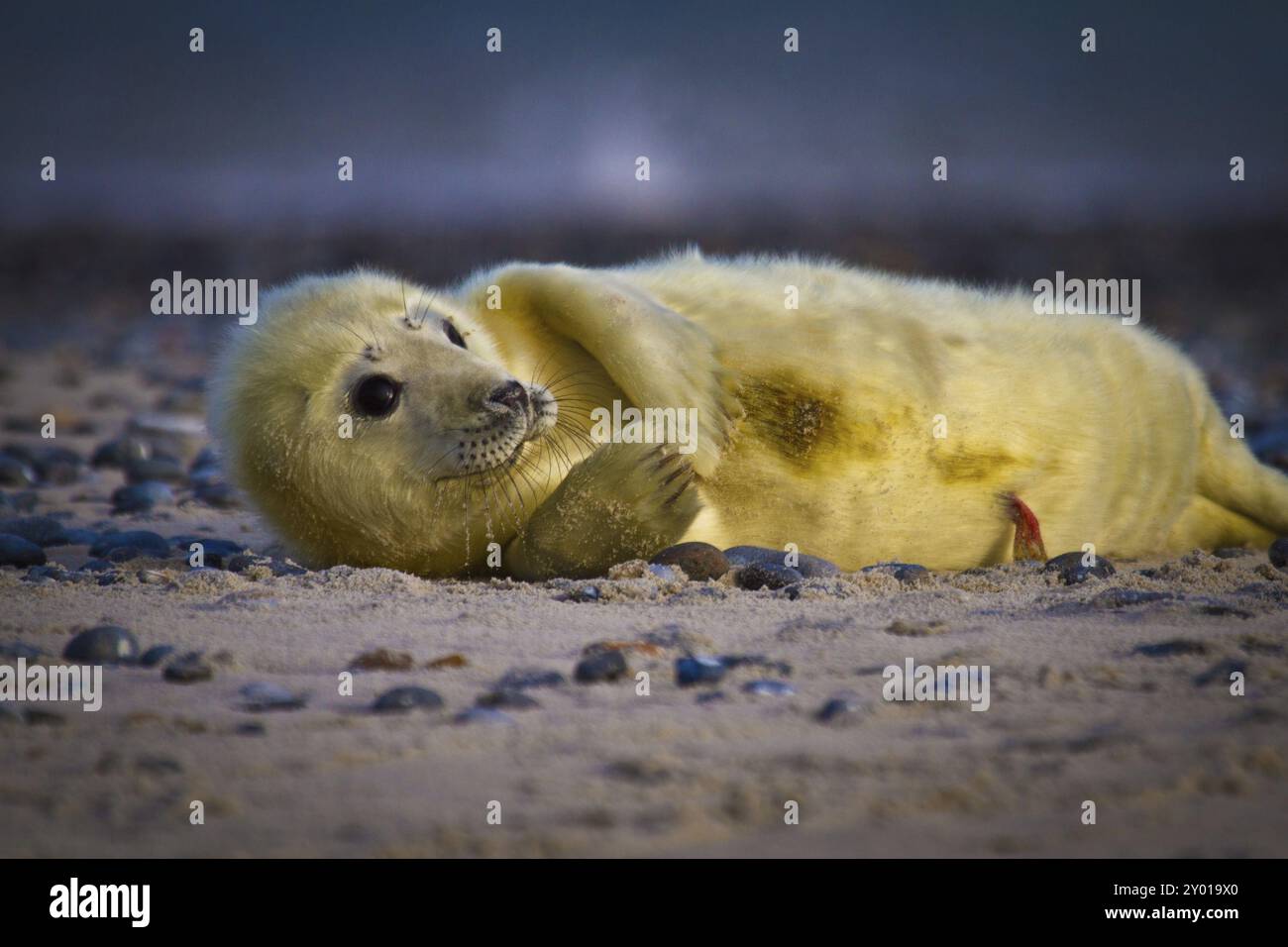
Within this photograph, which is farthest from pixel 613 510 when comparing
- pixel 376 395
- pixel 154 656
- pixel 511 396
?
pixel 154 656

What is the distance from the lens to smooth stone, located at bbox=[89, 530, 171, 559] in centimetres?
501

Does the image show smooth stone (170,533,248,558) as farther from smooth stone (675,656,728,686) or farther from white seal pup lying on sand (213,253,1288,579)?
smooth stone (675,656,728,686)

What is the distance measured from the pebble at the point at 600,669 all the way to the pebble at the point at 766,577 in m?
1.03

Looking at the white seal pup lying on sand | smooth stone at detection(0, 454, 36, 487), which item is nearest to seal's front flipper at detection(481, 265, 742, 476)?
the white seal pup lying on sand

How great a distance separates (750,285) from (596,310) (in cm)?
68

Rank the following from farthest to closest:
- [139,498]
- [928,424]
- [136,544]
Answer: [139,498] → [136,544] → [928,424]

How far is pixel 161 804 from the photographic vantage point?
249cm

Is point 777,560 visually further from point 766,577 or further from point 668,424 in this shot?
point 668,424

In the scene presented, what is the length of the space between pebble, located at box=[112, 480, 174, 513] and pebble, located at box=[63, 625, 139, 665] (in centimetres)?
266

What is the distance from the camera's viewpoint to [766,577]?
167 inches

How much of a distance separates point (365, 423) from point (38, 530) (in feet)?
5.58
